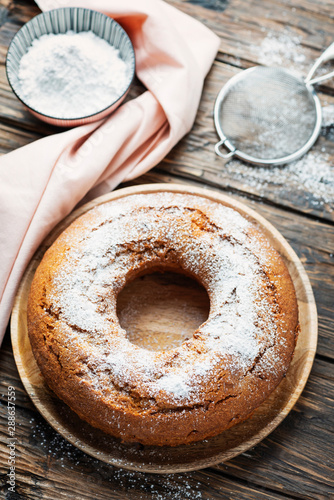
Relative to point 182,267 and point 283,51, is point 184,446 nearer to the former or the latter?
point 182,267

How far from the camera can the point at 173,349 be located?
1425 mm

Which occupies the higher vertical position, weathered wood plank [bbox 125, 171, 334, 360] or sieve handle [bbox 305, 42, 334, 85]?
sieve handle [bbox 305, 42, 334, 85]

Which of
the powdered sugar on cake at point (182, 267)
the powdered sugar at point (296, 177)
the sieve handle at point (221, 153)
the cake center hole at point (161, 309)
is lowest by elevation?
the cake center hole at point (161, 309)

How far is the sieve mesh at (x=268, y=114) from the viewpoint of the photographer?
1.82 m

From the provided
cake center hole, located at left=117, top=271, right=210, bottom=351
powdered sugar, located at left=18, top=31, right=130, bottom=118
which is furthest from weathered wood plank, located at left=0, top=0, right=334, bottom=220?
cake center hole, located at left=117, top=271, right=210, bottom=351

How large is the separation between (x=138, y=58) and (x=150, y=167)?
43cm

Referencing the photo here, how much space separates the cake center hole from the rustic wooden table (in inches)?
15.3

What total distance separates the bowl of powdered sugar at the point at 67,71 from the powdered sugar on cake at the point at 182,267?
1.19 feet

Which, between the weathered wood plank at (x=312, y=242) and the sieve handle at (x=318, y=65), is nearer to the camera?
the weathered wood plank at (x=312, y=242)

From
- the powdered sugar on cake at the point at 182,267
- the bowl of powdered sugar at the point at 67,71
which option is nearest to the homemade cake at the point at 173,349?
the powdered sugar on cake at the point at 182,267

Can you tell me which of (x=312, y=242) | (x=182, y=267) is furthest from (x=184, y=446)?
(x=312, y=242)

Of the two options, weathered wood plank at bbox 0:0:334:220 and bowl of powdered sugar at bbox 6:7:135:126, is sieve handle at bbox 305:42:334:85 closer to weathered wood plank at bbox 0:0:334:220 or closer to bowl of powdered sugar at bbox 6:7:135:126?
weathered wood plank at bbox 0:0:334:220

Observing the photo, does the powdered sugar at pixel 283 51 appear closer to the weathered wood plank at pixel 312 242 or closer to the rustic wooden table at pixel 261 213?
the rustic wooden table at pixel 261 213

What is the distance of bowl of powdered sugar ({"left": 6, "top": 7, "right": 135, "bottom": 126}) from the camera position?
1.65m
